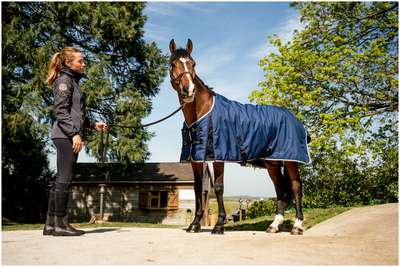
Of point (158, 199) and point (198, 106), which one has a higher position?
point (198, 106)

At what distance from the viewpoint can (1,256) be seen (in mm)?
3521

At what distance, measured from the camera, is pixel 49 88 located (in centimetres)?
1566

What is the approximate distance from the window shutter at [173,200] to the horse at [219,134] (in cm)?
1897

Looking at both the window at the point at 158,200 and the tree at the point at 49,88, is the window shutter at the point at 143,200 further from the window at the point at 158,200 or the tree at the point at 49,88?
the tree at the point at 49,88

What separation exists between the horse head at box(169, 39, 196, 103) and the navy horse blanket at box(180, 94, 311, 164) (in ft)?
1.85

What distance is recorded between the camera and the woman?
16.0 ft

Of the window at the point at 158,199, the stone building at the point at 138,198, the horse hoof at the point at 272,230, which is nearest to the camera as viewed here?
the horse hoof at the point at 272,230

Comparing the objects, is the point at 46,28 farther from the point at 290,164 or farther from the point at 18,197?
the point at 290,164

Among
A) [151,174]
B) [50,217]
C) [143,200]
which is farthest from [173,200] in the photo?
[50,217]

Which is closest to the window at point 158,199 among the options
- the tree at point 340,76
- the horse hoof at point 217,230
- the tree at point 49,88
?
the tree at point 49,88

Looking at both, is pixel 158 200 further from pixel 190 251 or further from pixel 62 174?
pixel 190 251

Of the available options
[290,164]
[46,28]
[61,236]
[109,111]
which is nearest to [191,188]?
[109,111]

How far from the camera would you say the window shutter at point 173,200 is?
25.3m

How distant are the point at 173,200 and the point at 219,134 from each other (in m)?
20.3
